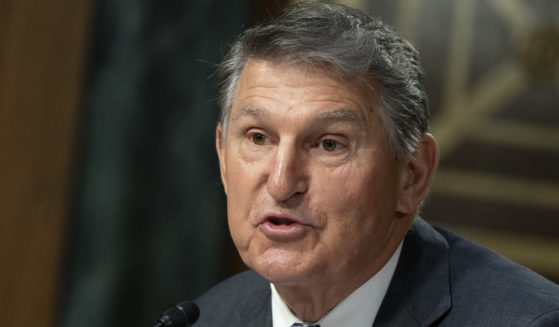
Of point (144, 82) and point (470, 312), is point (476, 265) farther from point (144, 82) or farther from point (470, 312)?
point (144, 82)

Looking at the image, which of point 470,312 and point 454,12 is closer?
point 470,312

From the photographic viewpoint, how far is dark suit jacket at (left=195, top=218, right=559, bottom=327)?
2.00 meters

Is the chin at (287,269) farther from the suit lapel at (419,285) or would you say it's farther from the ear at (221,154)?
the ear at (221,154)

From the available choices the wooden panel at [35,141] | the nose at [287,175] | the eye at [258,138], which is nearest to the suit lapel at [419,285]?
the nose at [287,175]

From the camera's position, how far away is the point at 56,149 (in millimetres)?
3857

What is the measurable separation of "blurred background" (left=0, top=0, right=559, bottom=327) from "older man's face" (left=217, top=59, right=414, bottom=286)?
1271 mm

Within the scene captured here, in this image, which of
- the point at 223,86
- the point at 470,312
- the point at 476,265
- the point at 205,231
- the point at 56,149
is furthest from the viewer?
the point at 205,231

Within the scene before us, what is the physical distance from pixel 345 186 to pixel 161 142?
2.20 m

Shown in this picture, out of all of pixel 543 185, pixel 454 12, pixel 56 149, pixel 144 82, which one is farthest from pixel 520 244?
pixel 56 149

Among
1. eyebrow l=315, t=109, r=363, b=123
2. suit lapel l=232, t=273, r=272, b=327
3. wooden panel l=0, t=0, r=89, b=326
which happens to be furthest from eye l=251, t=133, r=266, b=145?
wooden panel l=0, t=0, r=89, b=326

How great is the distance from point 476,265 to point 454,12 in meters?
2.95

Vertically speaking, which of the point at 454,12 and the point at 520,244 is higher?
the point at 454,12

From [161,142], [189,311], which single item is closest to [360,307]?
[189,311]

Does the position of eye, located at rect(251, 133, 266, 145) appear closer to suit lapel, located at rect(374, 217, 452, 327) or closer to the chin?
the chin
